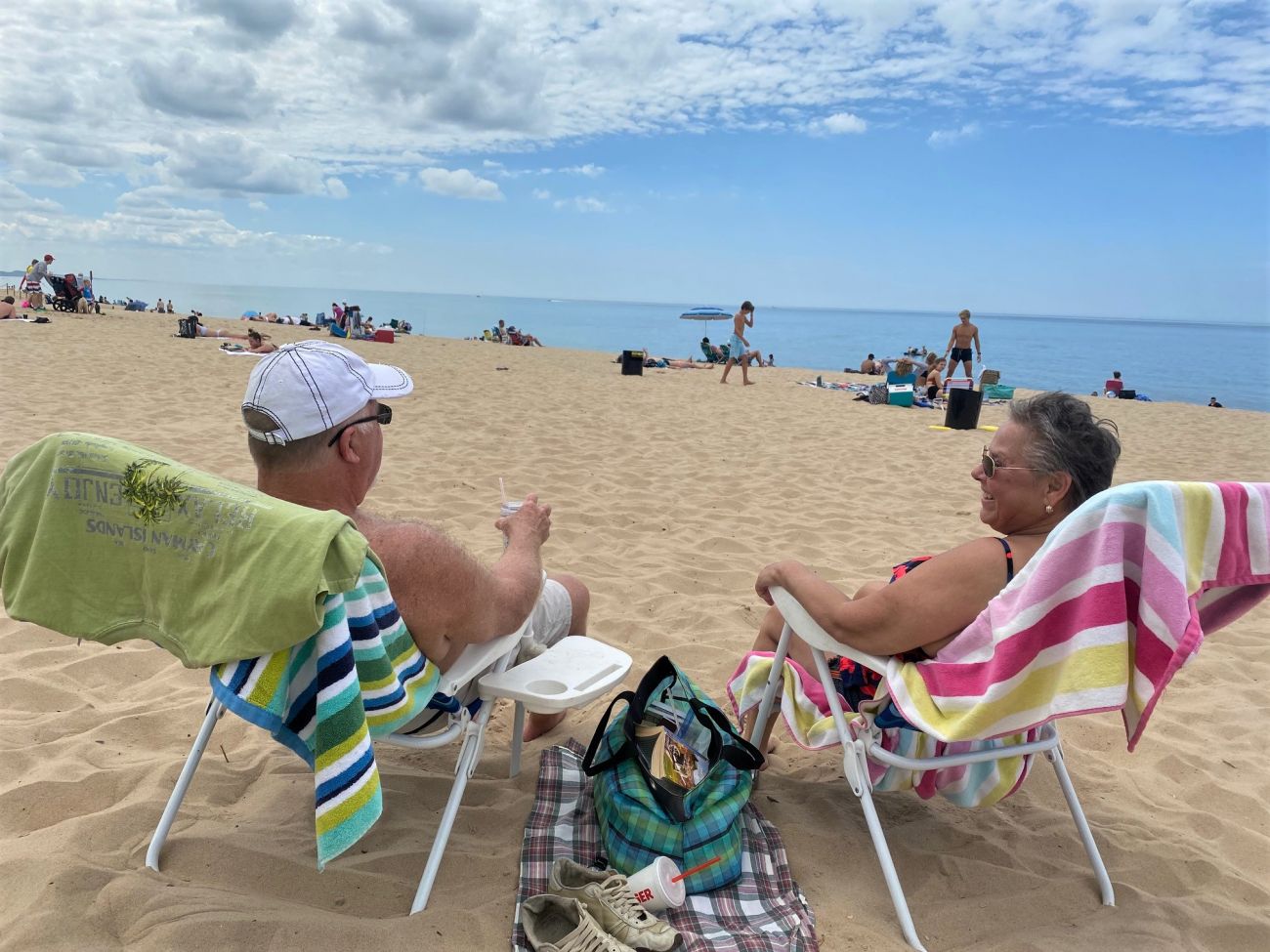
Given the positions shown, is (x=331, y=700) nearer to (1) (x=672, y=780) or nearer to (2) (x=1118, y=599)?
(1) (x=672, y=780)

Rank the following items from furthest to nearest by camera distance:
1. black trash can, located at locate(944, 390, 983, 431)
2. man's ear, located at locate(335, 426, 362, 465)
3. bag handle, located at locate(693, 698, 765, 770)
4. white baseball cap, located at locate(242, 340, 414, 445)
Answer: black trash can, located at locate(944, 390, 983, 431) < bag handle, located at locate(693, 698, 765, 770) < man's ear, located at locate(335, 426, 362, 465) < white baseball cap, located at locate(242, 340, 414, 445)

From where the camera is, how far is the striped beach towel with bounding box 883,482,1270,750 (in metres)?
1.64

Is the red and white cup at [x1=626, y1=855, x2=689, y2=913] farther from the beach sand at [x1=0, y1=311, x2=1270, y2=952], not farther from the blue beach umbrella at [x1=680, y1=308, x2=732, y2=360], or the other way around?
the blue beach umbrella at [x1=680, y1=308, x2=732, y2=360]

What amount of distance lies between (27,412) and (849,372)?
17.9 m

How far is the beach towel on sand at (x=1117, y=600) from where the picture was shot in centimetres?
164

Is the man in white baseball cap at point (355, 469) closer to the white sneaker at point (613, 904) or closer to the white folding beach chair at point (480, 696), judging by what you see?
the white folding beach chair at point (480, 696)

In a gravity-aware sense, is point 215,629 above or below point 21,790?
above

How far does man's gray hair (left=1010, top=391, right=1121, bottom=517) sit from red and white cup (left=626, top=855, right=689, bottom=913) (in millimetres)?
1347

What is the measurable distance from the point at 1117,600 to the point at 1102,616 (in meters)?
0.04

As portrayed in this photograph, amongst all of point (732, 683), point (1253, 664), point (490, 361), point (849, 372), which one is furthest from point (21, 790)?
point (849, 372)

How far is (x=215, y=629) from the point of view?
1459mm

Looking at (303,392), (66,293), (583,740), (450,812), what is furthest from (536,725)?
(66,293)

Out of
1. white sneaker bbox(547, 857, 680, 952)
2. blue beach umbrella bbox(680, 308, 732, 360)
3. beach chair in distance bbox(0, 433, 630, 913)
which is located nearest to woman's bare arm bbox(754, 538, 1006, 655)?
white sneaker bbox(547, 857, 680, 952)

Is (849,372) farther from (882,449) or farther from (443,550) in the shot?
(443,550)
